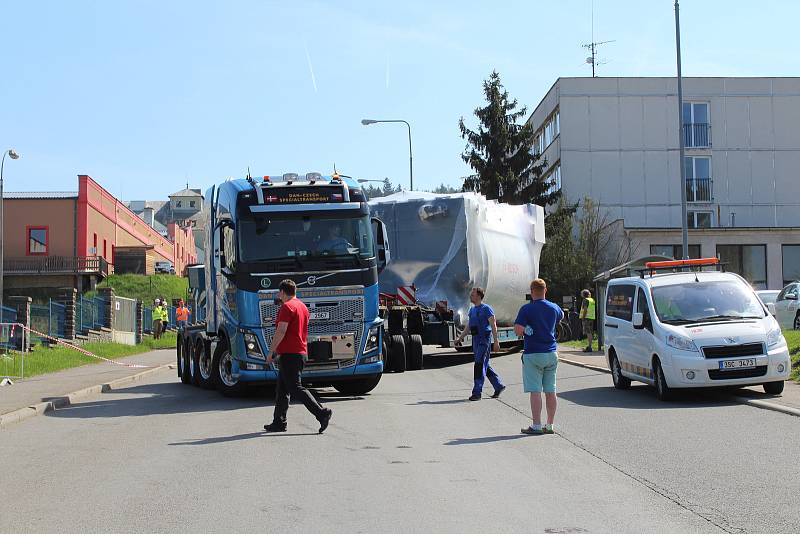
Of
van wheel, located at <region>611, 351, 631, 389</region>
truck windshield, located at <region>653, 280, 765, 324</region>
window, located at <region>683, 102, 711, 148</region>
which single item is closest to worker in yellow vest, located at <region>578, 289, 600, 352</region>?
van wheel, located at <region>611, 351, 631, 389</region>

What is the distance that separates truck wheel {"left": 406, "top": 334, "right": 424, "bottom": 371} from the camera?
23.0m

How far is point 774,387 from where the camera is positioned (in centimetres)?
1434

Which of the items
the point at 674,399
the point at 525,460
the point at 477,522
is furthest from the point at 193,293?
the point at 477,522

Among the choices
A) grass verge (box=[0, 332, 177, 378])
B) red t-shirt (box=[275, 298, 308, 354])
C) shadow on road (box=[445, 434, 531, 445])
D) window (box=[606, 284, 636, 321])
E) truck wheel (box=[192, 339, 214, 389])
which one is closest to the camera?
shadow on road (box=[445, 434, 531, 445])

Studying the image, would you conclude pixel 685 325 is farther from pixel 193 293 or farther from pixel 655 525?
pixel 193 293

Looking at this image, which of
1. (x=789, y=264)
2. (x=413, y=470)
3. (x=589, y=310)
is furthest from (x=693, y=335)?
(x=789, y=264)

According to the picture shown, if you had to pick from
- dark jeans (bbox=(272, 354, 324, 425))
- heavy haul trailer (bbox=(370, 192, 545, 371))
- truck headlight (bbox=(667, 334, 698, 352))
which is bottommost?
dark jeans (bbox=(272, 354, 324, 425))

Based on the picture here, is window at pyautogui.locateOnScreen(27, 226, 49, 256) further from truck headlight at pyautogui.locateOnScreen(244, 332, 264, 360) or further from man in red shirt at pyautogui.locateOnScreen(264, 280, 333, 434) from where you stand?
man in red shirt at pyautogui.locateOnScreen(264, 280, 333, 434)

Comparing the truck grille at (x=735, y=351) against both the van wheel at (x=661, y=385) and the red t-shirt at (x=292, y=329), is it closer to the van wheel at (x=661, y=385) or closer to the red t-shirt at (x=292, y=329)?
the van wheel at (x=661, y=385)

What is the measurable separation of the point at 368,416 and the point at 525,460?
4.41 metres

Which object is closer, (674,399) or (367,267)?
(674,399)

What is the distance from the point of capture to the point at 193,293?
72.0 feet

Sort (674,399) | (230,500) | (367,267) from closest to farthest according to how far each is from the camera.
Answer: (230,500) < (674,399) < (367,267)

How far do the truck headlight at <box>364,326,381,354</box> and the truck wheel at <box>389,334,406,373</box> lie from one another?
17.6 ft
